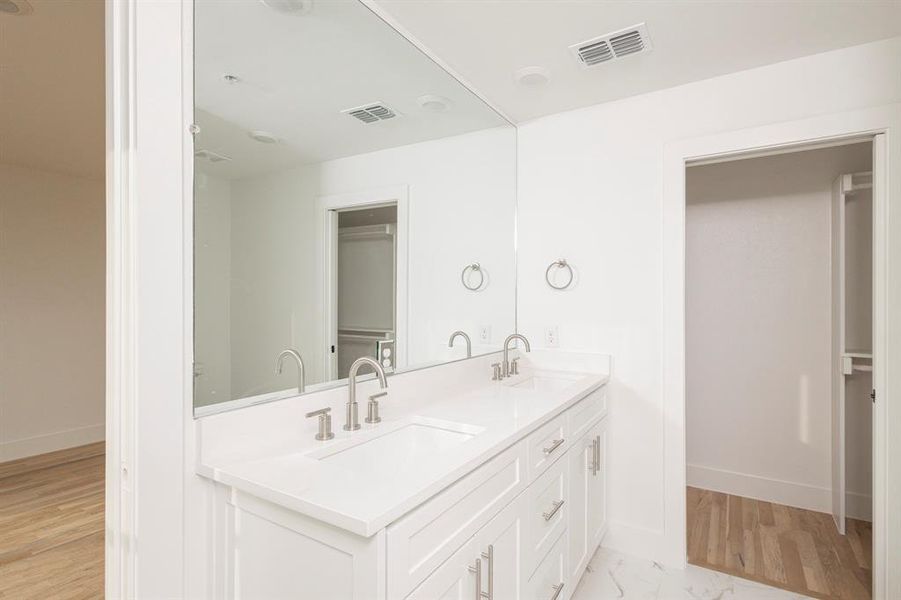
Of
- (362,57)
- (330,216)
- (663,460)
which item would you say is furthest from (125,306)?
(663,460)

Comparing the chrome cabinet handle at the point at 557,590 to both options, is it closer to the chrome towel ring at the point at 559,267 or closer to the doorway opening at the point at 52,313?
the chrome towel ring at the point at 559,267

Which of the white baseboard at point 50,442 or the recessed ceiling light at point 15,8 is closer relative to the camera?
the recessed ceiling light at point 15,8

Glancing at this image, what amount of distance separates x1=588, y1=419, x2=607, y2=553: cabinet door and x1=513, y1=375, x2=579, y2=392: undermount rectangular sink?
0.86ft

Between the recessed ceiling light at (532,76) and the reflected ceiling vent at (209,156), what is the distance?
1.42 metres

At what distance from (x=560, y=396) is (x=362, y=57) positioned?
1.57 m

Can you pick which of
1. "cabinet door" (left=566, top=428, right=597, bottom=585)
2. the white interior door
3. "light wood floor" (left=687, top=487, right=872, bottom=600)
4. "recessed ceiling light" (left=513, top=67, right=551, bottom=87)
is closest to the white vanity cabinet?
"cabinet door" (left=566, top=428, right=597, bottom=585)

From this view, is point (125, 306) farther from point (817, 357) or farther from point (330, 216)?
point (817, 357)

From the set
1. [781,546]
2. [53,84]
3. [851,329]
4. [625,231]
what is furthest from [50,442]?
[851,329]

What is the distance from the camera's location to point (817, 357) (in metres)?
2.89

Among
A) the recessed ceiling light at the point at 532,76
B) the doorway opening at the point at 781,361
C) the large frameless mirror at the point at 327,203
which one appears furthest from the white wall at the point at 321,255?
the doorway opening at the point at 781,361

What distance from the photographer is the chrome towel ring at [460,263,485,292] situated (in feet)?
8.07

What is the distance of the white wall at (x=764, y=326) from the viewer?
287cm

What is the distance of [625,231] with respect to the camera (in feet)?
8.07

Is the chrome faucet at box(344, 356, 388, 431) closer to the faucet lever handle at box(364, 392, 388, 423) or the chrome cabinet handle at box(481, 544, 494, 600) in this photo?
the faucet lever handle at box(364, 392, 388, 423)
